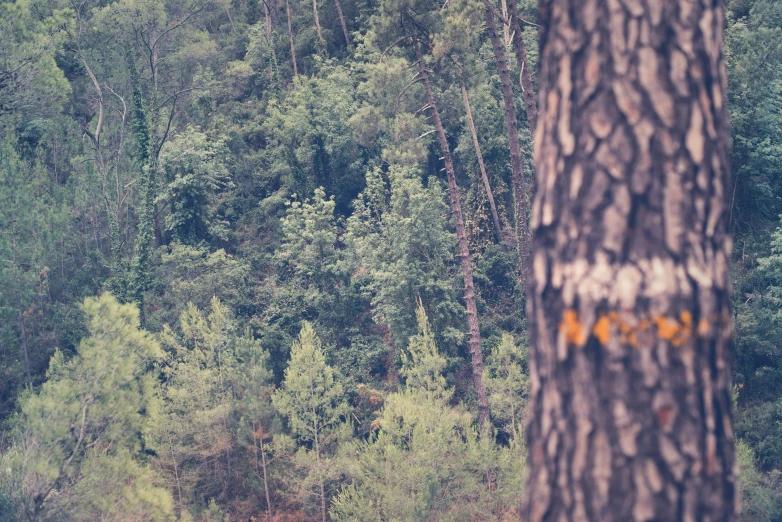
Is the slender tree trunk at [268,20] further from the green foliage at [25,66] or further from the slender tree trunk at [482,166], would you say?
the slender tree trunk at [482,166]

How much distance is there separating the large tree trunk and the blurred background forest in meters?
12.8

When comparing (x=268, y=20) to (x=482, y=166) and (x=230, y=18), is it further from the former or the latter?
(x=482, y=166)

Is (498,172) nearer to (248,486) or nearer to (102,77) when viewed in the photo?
(248,486)

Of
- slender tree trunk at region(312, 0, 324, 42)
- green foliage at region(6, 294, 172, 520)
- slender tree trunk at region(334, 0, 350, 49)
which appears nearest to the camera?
green foliage at region(6, 294, 172, 520)

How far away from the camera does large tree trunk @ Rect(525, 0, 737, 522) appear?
4.20 ft

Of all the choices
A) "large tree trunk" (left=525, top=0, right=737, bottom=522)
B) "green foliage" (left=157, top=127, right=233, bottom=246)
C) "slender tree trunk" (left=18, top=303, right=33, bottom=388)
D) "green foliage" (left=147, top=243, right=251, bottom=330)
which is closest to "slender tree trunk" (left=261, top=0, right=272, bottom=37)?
"green foliage" (left=157, top=127, right=233, bottom=246)

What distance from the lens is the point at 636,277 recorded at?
132 centimetres

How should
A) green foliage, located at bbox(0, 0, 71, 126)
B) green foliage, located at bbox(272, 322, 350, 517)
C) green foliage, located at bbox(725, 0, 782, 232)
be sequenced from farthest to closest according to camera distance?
green foliage, located at bbox(725, 0, 782, 232) < green foliage, located at bbox(0, 0, 71, 126) < green foliage, located at bbox(272, 322, 350, 517)

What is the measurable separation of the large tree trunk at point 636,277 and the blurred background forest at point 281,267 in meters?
12.8

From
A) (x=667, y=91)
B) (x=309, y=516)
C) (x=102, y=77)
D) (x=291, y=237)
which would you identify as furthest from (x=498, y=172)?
(x=667, y=91)

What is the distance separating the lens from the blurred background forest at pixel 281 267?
568 inches

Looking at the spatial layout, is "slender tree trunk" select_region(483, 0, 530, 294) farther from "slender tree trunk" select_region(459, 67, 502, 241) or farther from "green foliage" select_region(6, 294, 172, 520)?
"green foliage" select_region(6, 294, 172, 520)

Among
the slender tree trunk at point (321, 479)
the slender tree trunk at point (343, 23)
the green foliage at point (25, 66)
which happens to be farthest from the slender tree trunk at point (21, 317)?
the slender tree trunk at point (343, 23)

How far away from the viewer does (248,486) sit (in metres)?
18.6
